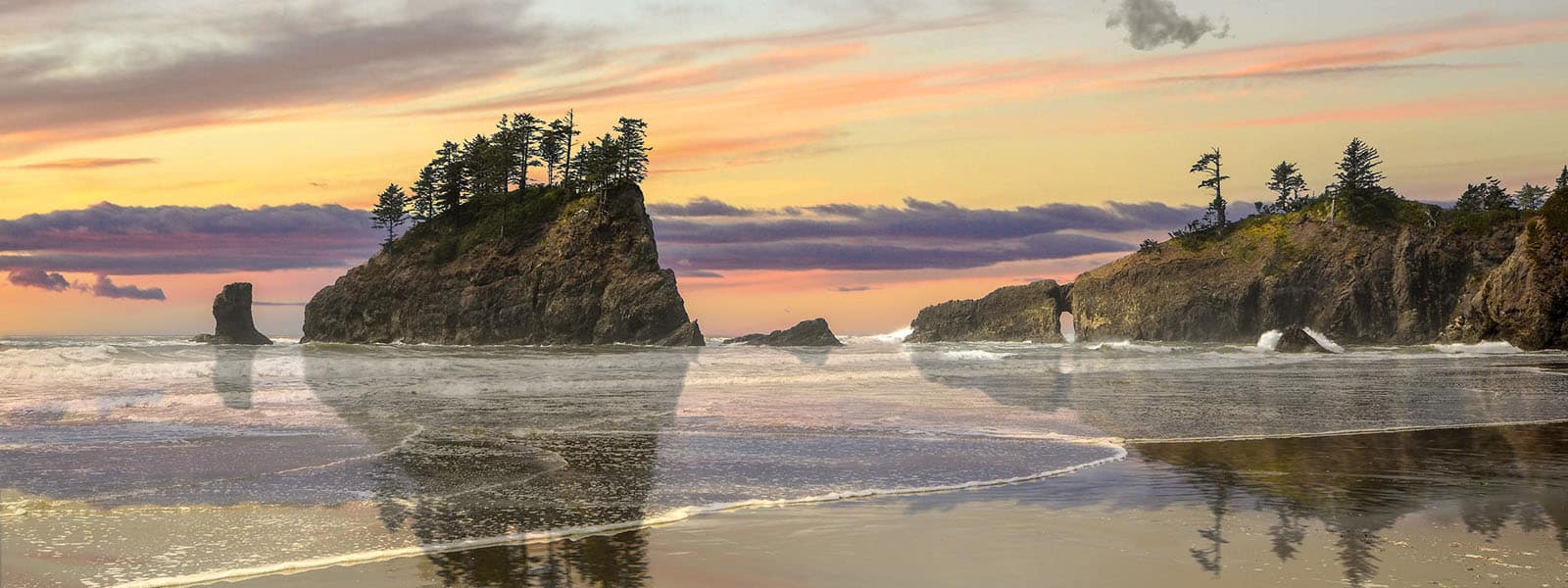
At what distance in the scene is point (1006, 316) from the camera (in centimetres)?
12244

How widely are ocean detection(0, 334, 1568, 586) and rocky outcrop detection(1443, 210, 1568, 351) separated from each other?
40369mm

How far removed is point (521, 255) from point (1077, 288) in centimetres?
6419

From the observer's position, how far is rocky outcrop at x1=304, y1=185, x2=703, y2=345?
8944 centimetres

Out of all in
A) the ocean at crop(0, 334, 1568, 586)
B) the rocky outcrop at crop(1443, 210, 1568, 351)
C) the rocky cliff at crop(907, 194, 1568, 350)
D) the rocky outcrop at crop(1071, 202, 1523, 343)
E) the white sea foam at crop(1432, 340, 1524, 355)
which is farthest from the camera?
the rocky outcrop at crop(1071, 202, 1523, 343)

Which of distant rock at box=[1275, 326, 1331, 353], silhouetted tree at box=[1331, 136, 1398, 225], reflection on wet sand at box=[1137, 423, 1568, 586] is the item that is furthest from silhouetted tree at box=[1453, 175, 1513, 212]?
reflection on wet sand at box=[1137, 423, 1568, 586]

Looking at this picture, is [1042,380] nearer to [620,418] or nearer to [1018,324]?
[620,418]

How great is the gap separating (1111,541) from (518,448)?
823 cm

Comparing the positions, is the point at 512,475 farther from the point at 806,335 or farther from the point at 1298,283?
the point at 1298,283

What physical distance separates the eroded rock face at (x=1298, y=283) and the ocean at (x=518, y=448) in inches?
2746

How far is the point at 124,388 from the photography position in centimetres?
2255

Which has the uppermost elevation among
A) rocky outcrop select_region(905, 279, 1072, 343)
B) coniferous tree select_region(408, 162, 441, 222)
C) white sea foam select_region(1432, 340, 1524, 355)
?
coniferous tree select_region(408, 162, 441, 222)

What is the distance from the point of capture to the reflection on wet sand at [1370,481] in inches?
288

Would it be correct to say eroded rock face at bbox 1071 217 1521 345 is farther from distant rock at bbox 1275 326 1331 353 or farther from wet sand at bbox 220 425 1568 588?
wet sand at bbox 220 425 1568 588

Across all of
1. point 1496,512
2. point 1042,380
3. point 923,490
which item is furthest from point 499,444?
point 1042,380
